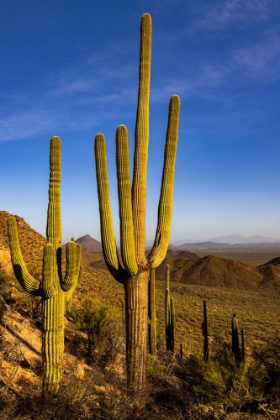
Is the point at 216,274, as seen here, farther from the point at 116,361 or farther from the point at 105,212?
the point at 105,212

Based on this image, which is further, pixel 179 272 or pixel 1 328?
pixel 179 272

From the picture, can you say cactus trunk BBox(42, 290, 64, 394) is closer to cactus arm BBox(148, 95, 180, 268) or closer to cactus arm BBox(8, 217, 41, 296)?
cactus arm BBox(8, 217, 41, 296)

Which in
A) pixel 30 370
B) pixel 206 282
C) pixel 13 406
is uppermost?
pixel 13 406

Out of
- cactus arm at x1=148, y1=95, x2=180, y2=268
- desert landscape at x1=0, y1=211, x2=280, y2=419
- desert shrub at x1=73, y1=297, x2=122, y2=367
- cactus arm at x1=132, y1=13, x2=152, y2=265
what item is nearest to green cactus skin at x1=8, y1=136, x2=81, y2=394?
desert landscape at x1=0, y1=211, x2=280, y2=419

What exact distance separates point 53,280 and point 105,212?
157cm

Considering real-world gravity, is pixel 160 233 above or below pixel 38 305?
above

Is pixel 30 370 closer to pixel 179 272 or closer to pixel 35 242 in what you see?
pixel 35 242

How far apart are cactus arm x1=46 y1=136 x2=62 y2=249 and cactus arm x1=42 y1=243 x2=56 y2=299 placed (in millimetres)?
401

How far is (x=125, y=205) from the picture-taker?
5.92m

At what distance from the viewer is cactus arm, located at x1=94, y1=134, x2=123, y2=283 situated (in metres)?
6.14

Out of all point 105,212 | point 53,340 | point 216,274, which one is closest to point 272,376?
point 53,340

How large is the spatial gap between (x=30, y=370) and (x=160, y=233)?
4052 millimetres

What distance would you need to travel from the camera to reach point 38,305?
11008 mm

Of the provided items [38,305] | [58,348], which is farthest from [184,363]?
[58,348]
